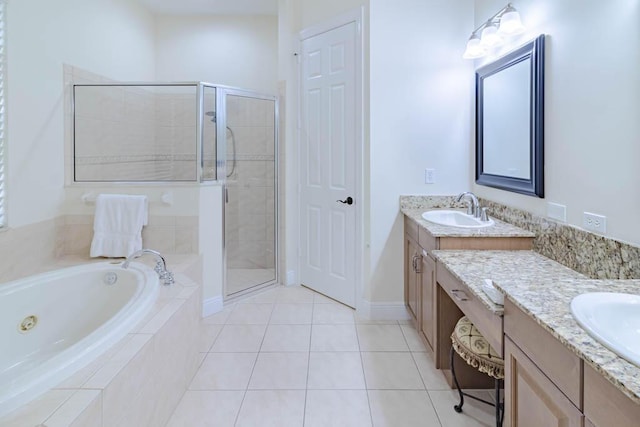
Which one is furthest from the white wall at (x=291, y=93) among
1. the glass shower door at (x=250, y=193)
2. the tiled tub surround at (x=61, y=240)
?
the tiled tub surround at (x=61, y=240)

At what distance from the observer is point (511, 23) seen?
231 centimetres

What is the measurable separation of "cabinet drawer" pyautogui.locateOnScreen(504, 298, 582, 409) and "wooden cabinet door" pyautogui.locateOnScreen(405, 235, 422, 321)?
4.39 ft

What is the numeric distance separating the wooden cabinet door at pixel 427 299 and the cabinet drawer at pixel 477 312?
0.75 ft

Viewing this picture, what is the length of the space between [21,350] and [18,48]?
5.88 ft

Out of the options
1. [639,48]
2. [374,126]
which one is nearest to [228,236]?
[374,126]

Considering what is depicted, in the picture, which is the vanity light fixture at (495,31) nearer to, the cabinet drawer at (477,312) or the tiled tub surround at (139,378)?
the cabinet drawer at (477,312)

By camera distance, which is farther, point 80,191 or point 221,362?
point 80,191

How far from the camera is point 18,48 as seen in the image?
2.54 metres

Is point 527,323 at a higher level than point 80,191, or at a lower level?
lower

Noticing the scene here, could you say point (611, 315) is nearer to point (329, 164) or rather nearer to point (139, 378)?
point (139, 378)

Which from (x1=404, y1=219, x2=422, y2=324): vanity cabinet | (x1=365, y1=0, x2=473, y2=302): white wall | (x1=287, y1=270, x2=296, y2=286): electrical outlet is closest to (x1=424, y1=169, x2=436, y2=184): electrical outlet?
(x1=365, y1=0, x2=473, y2=302): white wall

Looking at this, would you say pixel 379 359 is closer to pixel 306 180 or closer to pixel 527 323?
pixel 527 323

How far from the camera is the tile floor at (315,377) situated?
2023 millimetres

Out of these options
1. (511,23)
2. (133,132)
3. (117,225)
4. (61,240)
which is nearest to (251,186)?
(133,132)
